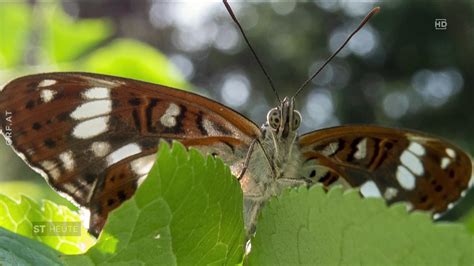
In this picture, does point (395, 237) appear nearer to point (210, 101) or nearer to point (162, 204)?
point (162, 204)

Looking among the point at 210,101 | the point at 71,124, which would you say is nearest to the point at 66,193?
the point at 71,124

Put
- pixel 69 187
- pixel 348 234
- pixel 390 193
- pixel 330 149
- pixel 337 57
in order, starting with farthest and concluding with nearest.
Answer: pixel 337 57 < pixel 390 193 < pixel 330 149 < pixel 69 187 < pixel 348 234

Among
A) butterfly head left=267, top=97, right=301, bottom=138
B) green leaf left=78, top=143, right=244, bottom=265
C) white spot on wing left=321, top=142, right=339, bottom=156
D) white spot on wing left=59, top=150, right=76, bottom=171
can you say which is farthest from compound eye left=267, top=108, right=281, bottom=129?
green leaf left=78, top=143, right=244, bottom=265

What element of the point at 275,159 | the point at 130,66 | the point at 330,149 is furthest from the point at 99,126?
the point at 130,66

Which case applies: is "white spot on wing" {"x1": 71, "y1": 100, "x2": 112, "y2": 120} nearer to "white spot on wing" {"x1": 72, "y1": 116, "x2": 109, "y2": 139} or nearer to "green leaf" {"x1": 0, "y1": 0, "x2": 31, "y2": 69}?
"white spot on wing" {"x1": 72, "y1": 116, "x2": 109, "y2": 139}

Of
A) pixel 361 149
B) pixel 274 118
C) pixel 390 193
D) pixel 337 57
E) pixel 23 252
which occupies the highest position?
pixel 23 252

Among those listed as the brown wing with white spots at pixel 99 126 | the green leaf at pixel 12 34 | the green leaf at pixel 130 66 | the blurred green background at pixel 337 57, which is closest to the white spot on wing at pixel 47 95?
the brown wing with white spots at pixel 99 126

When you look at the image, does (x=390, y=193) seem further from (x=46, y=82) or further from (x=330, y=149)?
(x=46, y=82)
